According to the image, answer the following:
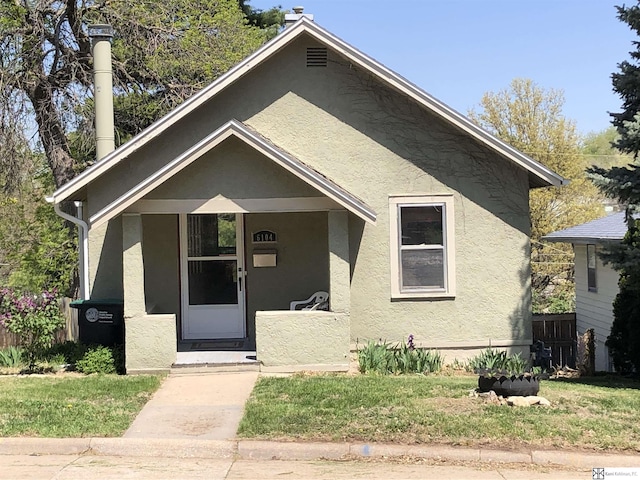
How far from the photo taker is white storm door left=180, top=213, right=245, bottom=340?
1232cm

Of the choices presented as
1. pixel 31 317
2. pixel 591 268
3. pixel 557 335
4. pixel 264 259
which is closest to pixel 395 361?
pixel 264 259

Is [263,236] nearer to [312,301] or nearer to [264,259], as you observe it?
[264,259]

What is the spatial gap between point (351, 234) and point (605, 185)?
13.3 ft

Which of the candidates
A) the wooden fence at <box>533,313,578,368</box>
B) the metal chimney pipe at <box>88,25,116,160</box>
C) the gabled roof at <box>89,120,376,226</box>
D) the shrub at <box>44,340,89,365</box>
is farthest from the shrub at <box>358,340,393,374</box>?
the wooden fence at <box>533,313,578,368</box>

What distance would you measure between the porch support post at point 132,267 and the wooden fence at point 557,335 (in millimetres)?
10769

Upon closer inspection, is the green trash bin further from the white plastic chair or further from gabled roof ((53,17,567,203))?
the white plastic chair

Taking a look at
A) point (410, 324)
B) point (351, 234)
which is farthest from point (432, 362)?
point (351, 234)

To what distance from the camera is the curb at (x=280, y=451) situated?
672cm

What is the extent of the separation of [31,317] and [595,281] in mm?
14439

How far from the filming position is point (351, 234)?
11773mm

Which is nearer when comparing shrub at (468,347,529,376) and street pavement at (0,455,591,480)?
street pavement at (0,455,591,480)

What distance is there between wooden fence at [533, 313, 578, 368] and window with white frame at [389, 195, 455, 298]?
685 cm

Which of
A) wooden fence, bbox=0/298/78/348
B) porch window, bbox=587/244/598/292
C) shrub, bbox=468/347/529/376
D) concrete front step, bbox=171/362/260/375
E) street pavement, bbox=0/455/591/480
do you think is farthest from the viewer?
porch window, bbox=587/244/598/292

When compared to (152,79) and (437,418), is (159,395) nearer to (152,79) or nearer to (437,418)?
(437,418)
